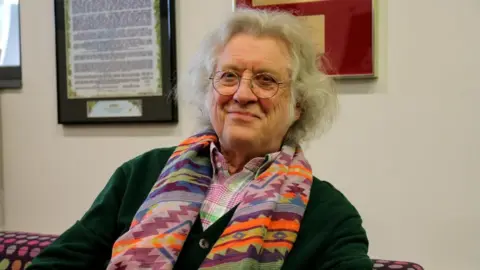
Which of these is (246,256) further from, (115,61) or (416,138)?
(115,61)

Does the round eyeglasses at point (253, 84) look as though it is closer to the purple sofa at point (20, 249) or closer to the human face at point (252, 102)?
the human face at point (252, 102)

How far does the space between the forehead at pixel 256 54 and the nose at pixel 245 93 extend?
36 millimetres

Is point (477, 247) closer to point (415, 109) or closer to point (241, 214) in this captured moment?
point (415, 109)

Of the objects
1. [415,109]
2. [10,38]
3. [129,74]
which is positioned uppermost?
[10,38]

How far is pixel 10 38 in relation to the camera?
216 centimetres

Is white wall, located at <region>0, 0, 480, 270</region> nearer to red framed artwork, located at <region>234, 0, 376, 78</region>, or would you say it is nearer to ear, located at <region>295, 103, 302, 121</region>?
red framed artwork, located at <region>234, 0, 376, 78</region>

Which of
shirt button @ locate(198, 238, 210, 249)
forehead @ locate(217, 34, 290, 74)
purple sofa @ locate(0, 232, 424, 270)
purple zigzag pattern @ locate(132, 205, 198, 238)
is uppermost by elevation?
forehead @ locate(217, 34, 290, 74)

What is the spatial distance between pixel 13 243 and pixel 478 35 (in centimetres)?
159

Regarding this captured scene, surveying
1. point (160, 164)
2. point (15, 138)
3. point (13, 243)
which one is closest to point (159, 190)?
point (160, 164)

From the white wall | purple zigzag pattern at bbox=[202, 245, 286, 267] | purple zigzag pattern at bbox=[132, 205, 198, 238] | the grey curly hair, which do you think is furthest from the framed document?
purple zigzag pattern at bbox=[202, 245, 286, 267]

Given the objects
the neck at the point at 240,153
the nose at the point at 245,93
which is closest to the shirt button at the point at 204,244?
the neck at the point at 240,153

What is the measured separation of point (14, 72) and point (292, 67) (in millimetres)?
1426

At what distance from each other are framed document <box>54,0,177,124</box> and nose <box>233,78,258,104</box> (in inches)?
→ 27.6

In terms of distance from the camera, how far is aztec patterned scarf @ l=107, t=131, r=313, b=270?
3.61 feet
